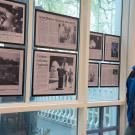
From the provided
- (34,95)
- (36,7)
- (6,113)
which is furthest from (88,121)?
(36,7)

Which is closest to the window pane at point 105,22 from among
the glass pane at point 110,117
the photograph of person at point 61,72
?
the glass pane at point 110,117

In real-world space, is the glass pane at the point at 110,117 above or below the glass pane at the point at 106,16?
below

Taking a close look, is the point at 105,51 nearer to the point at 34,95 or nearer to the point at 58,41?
the point at 58,41

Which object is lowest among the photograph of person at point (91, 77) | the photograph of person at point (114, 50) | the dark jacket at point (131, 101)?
the dark jacket at point (131, 101)

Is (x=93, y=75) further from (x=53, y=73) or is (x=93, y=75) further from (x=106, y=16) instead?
(x=106, y=16)

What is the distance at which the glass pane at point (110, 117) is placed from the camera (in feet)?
11.0

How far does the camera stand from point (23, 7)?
245cm

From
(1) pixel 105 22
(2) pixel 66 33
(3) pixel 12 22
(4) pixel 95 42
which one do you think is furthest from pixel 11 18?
(1) pixel 105 22

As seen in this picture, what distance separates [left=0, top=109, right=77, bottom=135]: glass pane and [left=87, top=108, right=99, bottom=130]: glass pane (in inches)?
9.0

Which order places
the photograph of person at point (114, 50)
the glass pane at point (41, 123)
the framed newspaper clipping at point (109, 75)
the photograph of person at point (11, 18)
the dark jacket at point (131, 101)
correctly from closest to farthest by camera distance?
the photograph of person at point (11, 18) < the glass pane at point (41, 123) < the dark jacket at point (131, 101) < the framed newspaper clipping at point (109, 75) < the photograph of person at point (114, 50)

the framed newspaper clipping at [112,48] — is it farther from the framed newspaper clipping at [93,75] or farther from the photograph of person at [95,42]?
the framed newspaper clipping at [93,75]

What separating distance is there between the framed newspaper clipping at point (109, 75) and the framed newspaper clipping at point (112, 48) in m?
0.09

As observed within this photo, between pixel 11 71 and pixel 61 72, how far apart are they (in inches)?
23.1

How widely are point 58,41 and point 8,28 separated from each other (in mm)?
Answer: 587
